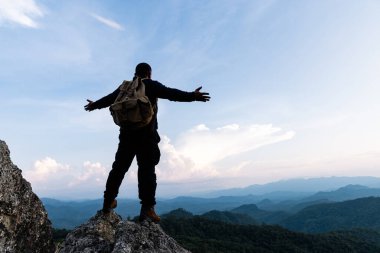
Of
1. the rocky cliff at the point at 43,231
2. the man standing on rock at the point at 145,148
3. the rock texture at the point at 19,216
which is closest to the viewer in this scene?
the rocky cliff at the point at 43,231

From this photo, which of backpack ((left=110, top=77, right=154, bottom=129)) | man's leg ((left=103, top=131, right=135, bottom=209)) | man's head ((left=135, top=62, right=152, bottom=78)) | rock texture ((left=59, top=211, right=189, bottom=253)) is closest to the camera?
rock texture ((left=59, top=211, right=189, bottom=253))

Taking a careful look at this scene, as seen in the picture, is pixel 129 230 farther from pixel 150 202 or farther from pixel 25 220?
pixel 25 220

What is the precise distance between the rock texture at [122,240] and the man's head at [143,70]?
3.27 m

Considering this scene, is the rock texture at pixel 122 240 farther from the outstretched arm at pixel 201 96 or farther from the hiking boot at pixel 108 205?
the outstretched arm at pixel 201 96

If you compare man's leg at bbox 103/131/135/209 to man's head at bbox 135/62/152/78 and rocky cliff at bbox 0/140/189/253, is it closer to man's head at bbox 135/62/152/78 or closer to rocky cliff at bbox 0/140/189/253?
rocky cliff at bbox 0/140/189/253

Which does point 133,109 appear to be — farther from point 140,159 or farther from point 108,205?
point 108,205

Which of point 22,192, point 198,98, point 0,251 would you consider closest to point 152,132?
point 198,98

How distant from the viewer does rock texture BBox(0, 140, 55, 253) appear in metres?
7.80

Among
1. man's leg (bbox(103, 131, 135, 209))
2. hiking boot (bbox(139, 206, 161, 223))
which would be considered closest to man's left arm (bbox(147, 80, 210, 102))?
man's leg (bbox(103, 131, 135, 209))

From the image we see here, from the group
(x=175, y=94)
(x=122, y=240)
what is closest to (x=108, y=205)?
(x=122, y=240)

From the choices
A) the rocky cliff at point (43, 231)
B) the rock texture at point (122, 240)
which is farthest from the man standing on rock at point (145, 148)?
the rocky cliff at point (43, 231)

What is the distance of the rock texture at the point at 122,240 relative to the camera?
23.9 ft

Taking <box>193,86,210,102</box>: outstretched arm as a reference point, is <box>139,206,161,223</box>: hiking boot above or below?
below

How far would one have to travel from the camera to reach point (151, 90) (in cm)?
818
